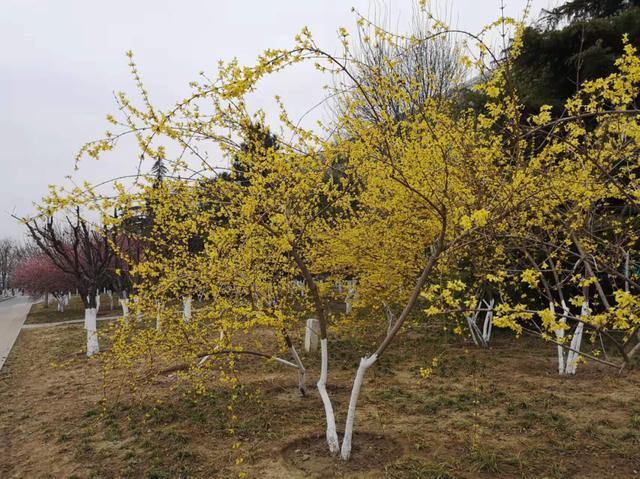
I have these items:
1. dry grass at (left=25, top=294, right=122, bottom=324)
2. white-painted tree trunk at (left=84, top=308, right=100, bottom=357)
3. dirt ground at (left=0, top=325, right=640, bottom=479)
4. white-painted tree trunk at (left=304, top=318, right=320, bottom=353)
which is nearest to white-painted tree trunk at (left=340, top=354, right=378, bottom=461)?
dirt ground at (left=0, top=325, right=640, bottom=479)

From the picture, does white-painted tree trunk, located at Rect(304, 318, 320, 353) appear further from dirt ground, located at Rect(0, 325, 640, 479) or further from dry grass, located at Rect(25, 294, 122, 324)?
dry grass, located at Rect(25, 294, 122, 324)

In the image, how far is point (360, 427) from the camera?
5.03 metres

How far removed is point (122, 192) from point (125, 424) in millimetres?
3209

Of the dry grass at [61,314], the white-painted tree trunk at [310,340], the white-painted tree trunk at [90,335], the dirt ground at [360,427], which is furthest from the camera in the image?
the dry grass at [61,314]

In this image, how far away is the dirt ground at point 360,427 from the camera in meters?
4.14

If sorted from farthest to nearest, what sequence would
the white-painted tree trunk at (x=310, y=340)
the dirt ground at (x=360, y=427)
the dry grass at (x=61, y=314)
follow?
the dry grass at (x=61, y=314) < the white-painted tree trunk at (x=310, y=340) < the dirt ground at (x=360, y=427)

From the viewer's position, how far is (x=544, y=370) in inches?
292

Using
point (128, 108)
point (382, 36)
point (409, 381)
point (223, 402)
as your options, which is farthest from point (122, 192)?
point (409, 381)

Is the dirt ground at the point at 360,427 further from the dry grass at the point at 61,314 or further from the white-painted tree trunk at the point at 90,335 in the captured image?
the dry grass at the point at 61,314

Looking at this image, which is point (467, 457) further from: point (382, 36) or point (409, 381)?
point (382, 36)

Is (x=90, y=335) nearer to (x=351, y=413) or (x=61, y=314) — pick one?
(x=351, y=413)

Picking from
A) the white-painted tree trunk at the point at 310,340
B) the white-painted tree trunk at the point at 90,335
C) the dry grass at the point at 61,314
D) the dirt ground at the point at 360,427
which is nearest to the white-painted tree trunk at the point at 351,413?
the dirt ground at the point at 360,427

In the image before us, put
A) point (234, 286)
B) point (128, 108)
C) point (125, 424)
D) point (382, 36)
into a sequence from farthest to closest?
point (125, 424)
point (234, 286)
point (128, 108)
point (382, 36)

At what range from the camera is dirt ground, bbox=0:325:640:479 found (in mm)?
4141
